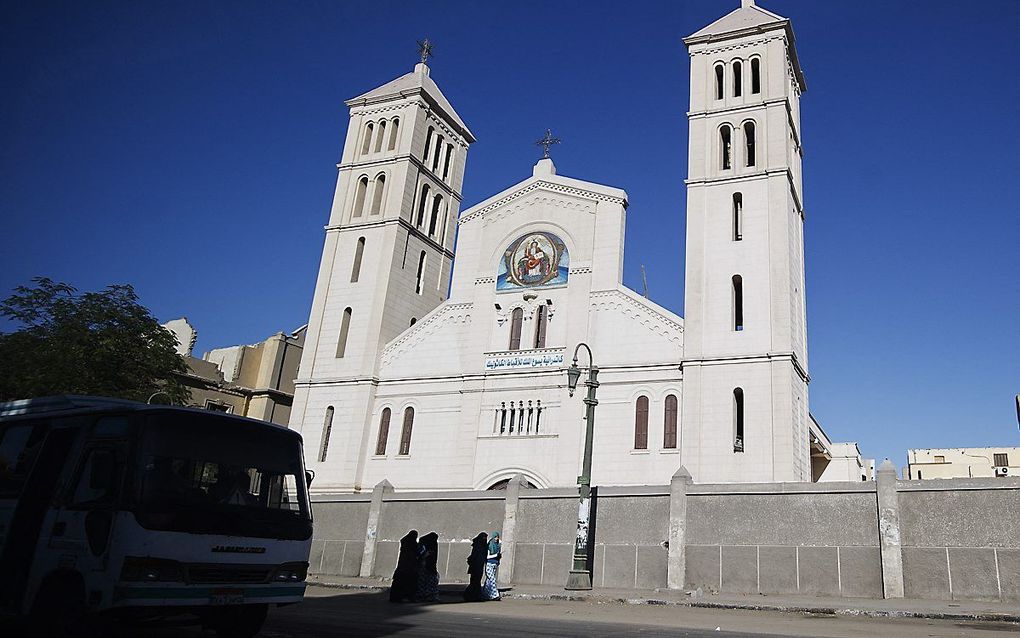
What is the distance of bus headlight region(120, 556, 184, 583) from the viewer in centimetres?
744

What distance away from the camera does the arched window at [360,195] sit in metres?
37.0

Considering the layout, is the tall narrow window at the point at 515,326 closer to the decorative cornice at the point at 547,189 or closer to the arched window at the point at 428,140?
the decorative cornice at the point at 547,189

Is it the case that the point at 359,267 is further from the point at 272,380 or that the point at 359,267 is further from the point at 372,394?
the point at 272,380

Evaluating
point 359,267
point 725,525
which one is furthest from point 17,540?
point 359,267

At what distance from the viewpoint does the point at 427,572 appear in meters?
15.3

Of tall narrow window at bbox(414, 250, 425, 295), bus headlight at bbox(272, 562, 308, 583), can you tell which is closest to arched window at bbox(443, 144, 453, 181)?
tall narrow window at bbox(414, 250, 425, 295)

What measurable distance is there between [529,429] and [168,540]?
71.6 feet

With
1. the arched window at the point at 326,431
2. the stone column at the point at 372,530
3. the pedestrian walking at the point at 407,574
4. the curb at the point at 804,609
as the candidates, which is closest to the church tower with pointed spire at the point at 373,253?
the arched window at the point at 326,431

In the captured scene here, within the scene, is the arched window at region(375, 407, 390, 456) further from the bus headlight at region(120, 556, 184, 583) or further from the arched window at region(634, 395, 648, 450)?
the bus headlight at region(120, 556, 184, 583)

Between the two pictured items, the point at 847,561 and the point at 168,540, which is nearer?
the point at 168,540

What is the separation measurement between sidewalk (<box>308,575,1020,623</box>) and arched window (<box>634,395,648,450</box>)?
8640mm

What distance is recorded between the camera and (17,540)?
8.32 meters

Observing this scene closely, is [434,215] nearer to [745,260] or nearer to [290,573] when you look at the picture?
[745,260]

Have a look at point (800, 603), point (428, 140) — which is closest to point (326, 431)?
point (428, 140)
